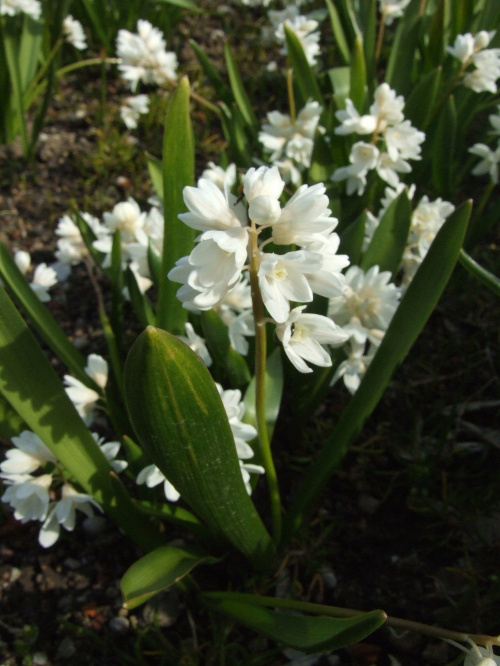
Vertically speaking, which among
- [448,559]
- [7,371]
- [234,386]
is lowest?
[448,559]

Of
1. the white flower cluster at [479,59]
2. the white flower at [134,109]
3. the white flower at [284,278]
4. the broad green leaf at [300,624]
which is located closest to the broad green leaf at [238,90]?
the white flower at [134,109]

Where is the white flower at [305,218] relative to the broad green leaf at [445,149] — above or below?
above

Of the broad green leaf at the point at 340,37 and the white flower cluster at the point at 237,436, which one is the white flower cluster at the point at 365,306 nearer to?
the white flower cluster at the point at 237,436

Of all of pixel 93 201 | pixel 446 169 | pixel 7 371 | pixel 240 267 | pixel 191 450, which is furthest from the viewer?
pixel 93 201

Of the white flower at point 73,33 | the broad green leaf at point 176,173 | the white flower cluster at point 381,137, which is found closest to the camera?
the broad green leaf at point 176,173

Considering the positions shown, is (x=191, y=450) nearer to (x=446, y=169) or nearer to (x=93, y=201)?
(x=446, y=169)

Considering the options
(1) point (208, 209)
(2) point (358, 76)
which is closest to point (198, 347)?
(1) point (208, 209)

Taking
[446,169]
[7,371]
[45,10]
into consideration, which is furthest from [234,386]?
[45,10]

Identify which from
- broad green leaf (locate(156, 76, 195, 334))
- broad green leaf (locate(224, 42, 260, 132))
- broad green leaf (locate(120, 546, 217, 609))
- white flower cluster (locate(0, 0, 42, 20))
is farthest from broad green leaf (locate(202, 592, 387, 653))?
white flower cluster (locate(0, 0, 42, 20))
